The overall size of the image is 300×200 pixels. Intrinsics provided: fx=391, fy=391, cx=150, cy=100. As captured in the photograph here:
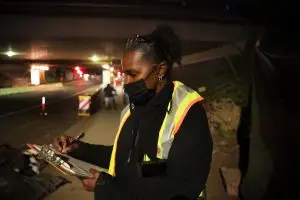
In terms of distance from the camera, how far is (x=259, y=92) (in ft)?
20.9

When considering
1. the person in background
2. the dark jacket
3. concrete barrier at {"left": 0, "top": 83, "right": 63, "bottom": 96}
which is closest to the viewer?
the dark jacket

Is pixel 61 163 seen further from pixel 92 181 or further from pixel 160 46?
pixel 160 46

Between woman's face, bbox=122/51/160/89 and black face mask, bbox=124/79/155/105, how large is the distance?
0.07ft

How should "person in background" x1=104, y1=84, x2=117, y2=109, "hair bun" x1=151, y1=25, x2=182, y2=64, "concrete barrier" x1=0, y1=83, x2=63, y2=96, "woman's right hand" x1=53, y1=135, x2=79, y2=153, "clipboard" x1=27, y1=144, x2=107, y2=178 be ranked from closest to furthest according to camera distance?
"clipboard" x1=27, y1=144, x2=107, y2=178 < "hair bun" x1=151, y1=25, x2=182, y2=64 < "woman's right hand" x1=53, y1=135, x2=79, y2=153 < "person in background" x1=104, y1=84, x2=117, y2=109 < "concrete barrier" x1=0, y1=83, x2=63, y2=96

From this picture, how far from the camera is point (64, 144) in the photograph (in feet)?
8.82

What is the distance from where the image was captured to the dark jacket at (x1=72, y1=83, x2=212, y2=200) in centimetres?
196

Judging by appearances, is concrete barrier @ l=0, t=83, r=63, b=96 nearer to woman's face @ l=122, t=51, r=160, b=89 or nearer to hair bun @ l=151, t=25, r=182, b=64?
hair bun @ l=151, t=25, r=182, b=64

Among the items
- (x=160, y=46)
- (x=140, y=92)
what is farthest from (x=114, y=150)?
(x=160, y=46)

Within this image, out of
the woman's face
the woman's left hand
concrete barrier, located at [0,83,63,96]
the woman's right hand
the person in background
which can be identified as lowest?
concrete barrier, located at [0,83,63,96]

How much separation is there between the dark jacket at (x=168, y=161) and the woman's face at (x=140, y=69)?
9 cm

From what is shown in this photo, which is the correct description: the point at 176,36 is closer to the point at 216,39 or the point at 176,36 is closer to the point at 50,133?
the point at 50,133

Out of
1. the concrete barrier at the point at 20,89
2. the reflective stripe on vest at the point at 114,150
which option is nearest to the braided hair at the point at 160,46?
the reflective stripe on vest at the point at 114,150

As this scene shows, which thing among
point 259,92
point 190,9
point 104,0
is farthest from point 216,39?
point 259,92

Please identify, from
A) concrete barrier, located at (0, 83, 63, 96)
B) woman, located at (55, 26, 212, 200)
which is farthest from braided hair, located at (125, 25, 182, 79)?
concrete barrier, located at (0, 83, 63, 96)
